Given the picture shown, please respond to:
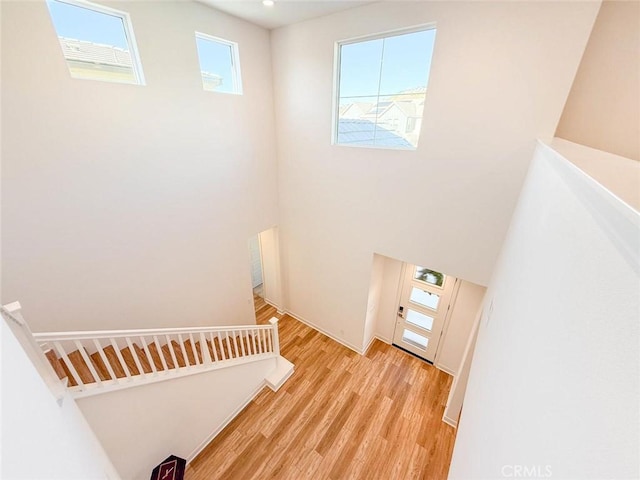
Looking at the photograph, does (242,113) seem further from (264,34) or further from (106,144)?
(106,144)

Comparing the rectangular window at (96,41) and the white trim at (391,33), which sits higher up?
the white trim at (391,33)

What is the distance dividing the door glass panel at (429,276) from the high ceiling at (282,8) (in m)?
3.93

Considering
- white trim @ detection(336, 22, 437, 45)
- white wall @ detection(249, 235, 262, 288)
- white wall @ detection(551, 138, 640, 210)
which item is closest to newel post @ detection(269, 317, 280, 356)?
white wall @ detection(249, 235, 262, 288)

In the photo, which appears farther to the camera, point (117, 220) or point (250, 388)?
point (250, 388)

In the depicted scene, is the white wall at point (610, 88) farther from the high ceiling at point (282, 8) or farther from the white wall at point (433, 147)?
the high ceiling at point (282, 8)

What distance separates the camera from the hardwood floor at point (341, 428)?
125 inches

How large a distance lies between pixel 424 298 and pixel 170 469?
429 cm

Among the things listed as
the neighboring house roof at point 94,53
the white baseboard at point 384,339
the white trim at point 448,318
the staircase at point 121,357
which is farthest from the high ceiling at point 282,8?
the white baseboard at point 384,339

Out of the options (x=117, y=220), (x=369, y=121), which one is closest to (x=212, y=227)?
(x=117, y=220)

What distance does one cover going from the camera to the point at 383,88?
3342mm

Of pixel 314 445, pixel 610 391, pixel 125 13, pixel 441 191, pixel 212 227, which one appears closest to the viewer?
pixel 610 391

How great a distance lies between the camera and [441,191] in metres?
3.17

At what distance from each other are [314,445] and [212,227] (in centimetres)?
341

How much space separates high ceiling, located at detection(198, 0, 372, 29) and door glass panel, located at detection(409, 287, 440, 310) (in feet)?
14.2
